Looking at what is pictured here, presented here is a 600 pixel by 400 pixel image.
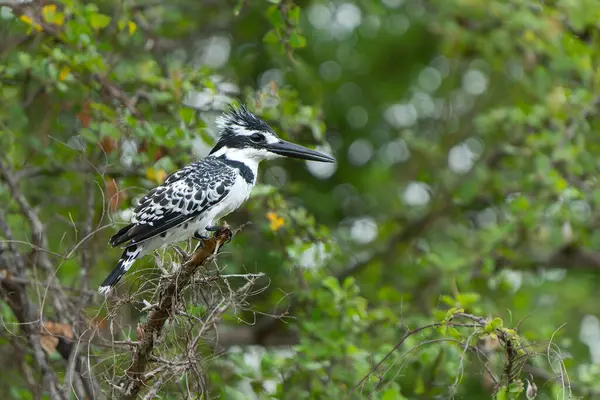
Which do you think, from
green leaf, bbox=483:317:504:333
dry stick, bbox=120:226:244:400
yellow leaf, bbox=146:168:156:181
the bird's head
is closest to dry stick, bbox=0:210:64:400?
yellow leaf, bbox=146:168:156:181

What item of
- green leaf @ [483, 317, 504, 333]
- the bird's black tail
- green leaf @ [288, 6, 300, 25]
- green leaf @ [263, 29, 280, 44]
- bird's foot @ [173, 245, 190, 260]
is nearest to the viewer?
green leaf @ [483, 317, 504, 333]

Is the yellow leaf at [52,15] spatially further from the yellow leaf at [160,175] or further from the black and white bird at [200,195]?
the black and white bird at [200,195]

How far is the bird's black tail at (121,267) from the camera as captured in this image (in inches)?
168

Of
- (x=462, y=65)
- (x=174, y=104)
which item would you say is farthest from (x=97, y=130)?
(x=462, y=65)

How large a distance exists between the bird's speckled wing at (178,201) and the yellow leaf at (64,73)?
2.78 ft

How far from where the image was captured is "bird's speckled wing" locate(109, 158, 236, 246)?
4453mm

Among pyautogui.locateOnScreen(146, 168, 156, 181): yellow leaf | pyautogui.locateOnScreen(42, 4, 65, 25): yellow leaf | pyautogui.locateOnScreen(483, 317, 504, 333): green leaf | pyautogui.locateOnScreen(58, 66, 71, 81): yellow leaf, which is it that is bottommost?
pyautogui.locateOnScreen(146, 168, 156, 181): yellow leaf

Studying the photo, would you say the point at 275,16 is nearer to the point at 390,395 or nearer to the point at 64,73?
the point at 64,73

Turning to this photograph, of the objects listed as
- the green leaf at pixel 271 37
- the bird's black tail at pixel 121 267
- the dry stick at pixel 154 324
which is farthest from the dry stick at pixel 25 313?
the green leaf at pixel 271 37

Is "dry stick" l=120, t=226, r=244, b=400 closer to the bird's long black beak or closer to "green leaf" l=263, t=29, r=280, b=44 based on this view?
the bird's long black beak

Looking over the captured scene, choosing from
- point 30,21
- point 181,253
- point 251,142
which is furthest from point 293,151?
point 30,21

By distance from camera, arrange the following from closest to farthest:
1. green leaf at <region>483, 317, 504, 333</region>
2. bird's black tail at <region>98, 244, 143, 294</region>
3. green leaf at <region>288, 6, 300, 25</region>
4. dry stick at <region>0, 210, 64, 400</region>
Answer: green leaf at <region>483, 317, 504, 333</region>
bird's black tail at <region>98, 244, 143, 294</region>
dry stick at <region>0, 210, 64, 400</region>
green leaf at <region>288, 6, 300, 25</region>

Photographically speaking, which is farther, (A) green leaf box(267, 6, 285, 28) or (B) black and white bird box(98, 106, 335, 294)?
(A) green leaf box(267, 6, 285, 28)

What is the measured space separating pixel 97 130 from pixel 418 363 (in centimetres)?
205
